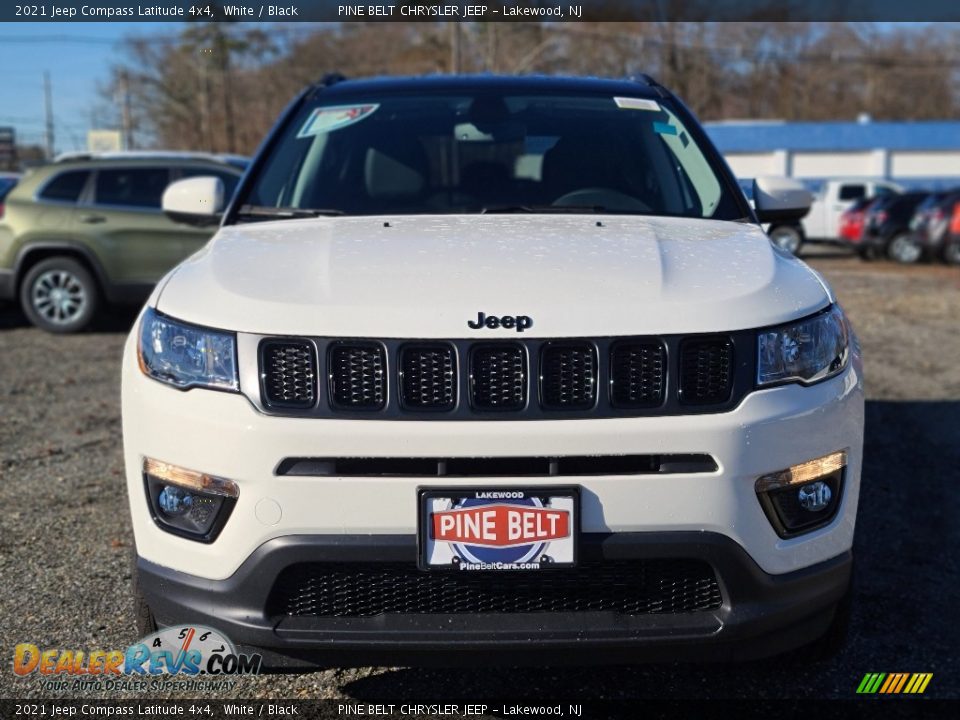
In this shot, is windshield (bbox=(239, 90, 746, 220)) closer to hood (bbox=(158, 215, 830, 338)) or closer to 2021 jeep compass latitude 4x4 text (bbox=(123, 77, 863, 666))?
hood (bbox=(158, 215, 830, 338))

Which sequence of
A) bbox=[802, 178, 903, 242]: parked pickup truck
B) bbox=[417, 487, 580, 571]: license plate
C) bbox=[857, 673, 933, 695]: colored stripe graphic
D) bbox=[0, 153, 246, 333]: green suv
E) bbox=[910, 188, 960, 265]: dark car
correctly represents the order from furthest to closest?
1. bbox=[802, 178, 903, 242]: parked pickup truck
2. bbox=[910, 188, 960, 265]: dark car
3. bbox=[0, 153, 246, 333]: green suv
4. bbox=[857, 673, 933, 695]: colored stripe graphic
5. bbox=[417, 487, 580, 571]: license plate

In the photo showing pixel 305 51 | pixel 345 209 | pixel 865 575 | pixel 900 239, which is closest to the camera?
pixel 345 209

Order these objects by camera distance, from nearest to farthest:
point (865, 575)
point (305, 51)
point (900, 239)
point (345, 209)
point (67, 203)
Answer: point (345, 209)
point (865, 575)
point (67, 203)
point (900, 239)
point (305, 51)

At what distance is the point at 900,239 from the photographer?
68.1 feet

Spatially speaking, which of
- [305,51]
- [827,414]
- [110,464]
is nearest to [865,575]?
[827,414]

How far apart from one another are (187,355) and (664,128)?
2220mm

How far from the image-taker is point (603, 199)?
12.1 ft

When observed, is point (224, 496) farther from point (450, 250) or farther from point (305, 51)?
point (305, 51)

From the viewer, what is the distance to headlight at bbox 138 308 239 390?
7.93ft

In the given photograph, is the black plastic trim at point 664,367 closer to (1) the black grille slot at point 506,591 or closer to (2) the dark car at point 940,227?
(1) the black grille slot at point 506,591

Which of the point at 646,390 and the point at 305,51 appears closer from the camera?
the point at 646,390

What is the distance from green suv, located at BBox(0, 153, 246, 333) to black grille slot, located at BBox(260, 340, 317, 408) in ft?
27.1

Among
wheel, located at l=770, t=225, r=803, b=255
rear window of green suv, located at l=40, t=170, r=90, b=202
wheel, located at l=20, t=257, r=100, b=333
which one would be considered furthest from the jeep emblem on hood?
wheel, located at l=770, t=225, r=803, b=255

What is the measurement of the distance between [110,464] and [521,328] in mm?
3594
